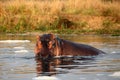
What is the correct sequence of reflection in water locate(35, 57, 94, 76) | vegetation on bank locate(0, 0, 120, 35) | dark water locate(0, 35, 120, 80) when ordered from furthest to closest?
vegetation on bank locate(0, 0, 120, 35) → reflection in water locate(35, 57, 94, 76) → dark water locate(0, 35, 120, 80)

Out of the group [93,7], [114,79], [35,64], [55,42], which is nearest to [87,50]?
[55,42]

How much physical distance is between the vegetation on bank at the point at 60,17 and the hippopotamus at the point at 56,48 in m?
10.4

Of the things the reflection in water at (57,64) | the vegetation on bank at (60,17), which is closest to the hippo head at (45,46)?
the reflection in water at (57,64)

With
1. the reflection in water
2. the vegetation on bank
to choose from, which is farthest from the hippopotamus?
the vegetation on bank

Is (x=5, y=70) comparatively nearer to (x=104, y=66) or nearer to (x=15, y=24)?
(x=104, y=66)

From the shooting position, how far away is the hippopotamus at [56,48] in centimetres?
1198

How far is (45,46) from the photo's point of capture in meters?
12.0

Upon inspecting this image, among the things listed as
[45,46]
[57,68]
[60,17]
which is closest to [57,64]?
[57,68]

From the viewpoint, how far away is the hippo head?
11.9m

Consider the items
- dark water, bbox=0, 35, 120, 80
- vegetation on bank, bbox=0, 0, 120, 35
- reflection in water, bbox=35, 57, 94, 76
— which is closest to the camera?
dark water, bbox=0, 35, 120, 80

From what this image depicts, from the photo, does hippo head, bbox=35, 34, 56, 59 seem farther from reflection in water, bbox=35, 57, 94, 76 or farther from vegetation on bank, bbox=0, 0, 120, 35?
vegetation on bank, bbox=0, 0, 120, 35

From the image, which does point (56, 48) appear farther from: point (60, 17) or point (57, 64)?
point (60, 17)

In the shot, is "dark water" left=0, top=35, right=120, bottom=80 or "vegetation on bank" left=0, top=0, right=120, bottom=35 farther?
"vegetation on bank" left=0, top=0, right=120, bottom=35

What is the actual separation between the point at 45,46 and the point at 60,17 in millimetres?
13962
